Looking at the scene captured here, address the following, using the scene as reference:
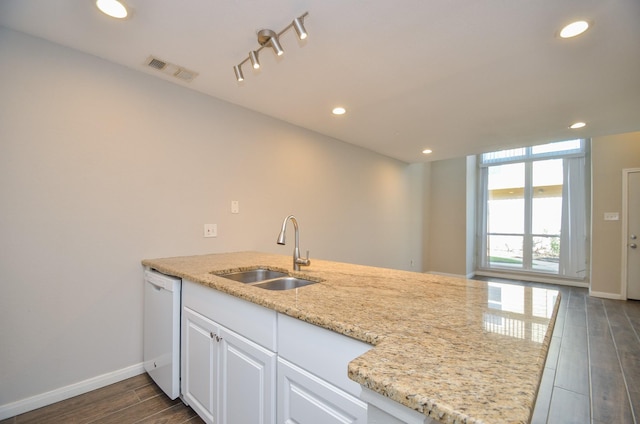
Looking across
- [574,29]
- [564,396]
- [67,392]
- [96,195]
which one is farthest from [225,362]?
[574,29]

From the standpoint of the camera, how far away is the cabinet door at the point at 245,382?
1.21 m

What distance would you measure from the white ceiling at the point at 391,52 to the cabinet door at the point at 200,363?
1749 mm

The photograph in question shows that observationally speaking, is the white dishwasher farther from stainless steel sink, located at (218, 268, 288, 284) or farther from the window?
the window

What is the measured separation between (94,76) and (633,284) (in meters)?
7.26

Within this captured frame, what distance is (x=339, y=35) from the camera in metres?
1.77

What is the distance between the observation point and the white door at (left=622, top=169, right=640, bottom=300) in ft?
14.3

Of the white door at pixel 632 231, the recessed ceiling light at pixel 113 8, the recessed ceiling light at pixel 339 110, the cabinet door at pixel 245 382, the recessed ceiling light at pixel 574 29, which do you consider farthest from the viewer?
the white door at pixel 632 231

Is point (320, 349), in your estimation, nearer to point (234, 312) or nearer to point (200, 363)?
point (234, 312)

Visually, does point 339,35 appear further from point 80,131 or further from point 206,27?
point 80,131

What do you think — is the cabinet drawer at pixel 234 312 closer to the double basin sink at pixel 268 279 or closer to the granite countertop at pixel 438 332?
the granite countertop at pixel 438 332

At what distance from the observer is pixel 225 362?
1.46 meters

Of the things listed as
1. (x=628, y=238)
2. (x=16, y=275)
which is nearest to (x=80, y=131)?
(x=16, y=275)

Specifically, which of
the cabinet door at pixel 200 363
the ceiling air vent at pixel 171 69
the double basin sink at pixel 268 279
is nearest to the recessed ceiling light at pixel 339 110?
the ceiling air vent at pixel 171 69

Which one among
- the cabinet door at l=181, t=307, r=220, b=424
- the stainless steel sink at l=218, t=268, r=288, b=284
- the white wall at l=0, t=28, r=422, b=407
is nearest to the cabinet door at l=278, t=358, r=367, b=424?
the cabinet door at l=181, t=307, r=220, b=424
